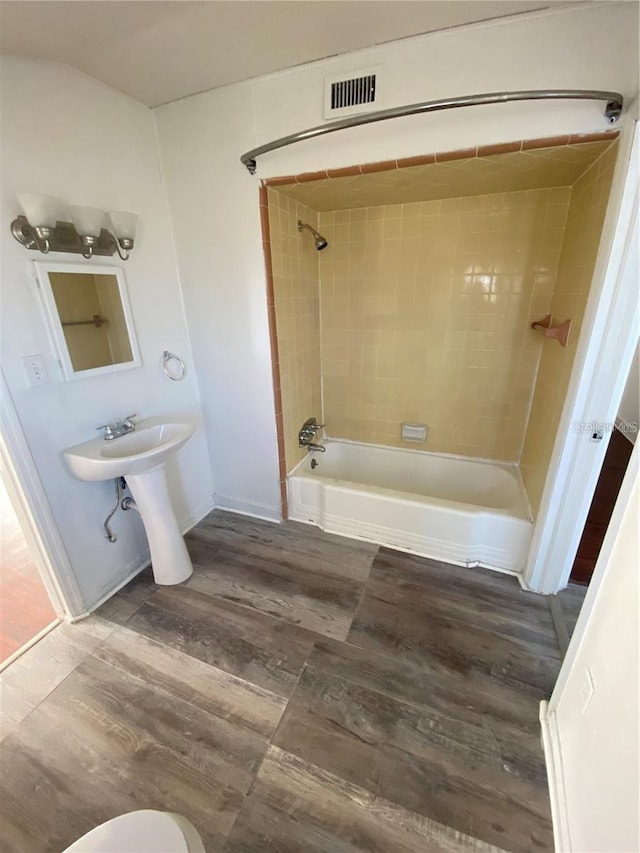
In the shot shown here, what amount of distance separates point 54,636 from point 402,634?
164cm

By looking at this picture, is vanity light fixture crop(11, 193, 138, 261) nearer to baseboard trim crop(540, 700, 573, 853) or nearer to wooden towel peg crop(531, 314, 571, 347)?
wooden towel peg crop(531, 314, 571, 347)

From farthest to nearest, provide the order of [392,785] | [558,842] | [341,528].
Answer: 1. [341,528]
2. [392,785]
3. [558,842]

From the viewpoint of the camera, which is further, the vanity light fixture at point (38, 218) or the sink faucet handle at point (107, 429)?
the sink faucet handle at point (107, 429)

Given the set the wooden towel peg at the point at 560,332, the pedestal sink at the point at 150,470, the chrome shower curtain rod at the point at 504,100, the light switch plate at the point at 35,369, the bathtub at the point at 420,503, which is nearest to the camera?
the chrome shower curtain rod at the point at 504,100

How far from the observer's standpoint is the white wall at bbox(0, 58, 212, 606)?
52.3 inches

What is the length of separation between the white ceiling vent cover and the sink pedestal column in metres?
1.79

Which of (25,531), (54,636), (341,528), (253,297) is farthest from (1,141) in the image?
(341,528)

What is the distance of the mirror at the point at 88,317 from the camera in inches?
57.6

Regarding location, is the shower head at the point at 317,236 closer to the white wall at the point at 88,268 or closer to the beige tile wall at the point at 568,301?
the white wall at the point at 88,268

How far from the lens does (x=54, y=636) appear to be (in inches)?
64.4

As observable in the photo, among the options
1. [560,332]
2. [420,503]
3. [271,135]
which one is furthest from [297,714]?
[271,135]

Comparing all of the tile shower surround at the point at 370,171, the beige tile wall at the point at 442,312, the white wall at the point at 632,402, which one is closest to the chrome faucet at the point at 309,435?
the tile shower surround at the point at 370,171

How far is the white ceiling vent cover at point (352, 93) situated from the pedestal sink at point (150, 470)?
1593 mm

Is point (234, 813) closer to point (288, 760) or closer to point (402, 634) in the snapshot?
point (288, 760)
